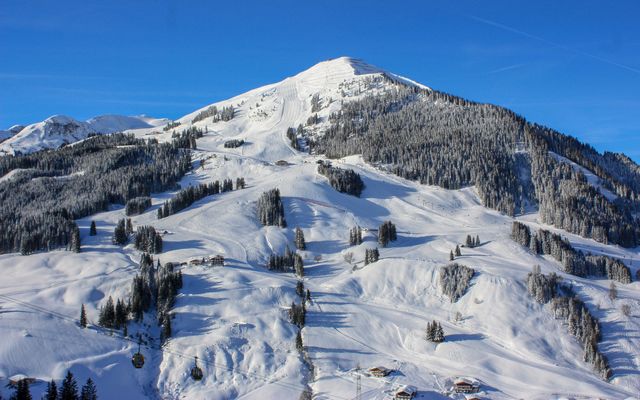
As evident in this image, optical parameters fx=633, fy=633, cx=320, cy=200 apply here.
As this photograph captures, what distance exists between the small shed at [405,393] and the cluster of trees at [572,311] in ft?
106

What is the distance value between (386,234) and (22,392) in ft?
291

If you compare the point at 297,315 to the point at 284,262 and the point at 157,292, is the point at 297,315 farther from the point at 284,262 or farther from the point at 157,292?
the point at 284,262

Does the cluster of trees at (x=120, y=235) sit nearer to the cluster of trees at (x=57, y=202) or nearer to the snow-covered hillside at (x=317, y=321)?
the snow-covered hillside at (x=317, y=321)

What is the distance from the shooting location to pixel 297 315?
106438mm

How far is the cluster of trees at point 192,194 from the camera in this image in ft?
538

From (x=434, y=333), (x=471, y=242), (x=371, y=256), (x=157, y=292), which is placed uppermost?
(x=471, y=242)

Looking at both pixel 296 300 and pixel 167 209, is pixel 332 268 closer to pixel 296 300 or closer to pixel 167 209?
pixel 296 300

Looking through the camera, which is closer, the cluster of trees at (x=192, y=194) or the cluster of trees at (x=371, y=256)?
the cluster of trees at (x=371, y=256)

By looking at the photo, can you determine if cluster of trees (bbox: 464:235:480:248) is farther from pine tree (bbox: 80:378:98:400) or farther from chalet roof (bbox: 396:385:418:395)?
pine tree (bbox: 80:378:98:400)

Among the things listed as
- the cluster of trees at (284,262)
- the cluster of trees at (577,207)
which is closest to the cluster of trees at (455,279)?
the cluster of trees at (284,262)

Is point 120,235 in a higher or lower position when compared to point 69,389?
higher

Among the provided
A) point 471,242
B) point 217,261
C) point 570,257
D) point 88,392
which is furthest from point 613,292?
point 88,392

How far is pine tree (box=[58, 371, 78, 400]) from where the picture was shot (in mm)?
76562

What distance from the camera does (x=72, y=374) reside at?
8494cm
